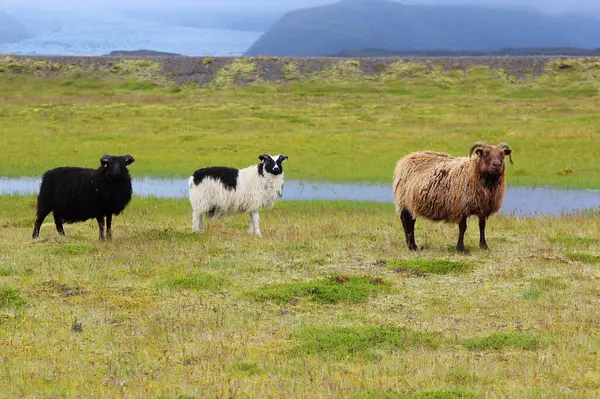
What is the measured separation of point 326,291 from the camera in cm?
1324

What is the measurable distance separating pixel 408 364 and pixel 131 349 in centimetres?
338

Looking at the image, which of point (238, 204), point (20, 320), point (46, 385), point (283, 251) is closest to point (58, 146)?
point (238, 204)

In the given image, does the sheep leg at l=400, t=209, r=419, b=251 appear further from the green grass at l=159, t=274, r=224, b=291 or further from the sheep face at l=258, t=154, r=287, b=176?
the green grass at l=159, t=274, r=224, b=291

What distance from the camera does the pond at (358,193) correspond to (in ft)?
92.0

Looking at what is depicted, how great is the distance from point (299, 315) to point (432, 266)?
13.1ft

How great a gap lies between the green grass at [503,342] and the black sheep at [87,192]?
10.4 metres

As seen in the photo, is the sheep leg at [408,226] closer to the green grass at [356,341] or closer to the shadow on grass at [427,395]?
the green grass at [356,341]

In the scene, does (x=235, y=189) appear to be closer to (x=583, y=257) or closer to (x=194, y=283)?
(x=194, y=283)

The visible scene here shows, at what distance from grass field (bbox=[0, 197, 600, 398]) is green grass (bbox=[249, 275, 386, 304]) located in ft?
0.11

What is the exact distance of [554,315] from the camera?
11.9m

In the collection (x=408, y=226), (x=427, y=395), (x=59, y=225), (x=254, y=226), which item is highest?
(x=427, y=395)

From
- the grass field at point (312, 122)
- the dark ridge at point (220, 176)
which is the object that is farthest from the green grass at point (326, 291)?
the grass field at point (312, 122)

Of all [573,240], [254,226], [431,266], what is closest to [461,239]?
[431,266]

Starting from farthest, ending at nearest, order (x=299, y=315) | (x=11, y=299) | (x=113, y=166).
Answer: (x=113, y=166)
(x=11, y=299)
(x=299, y=315)
